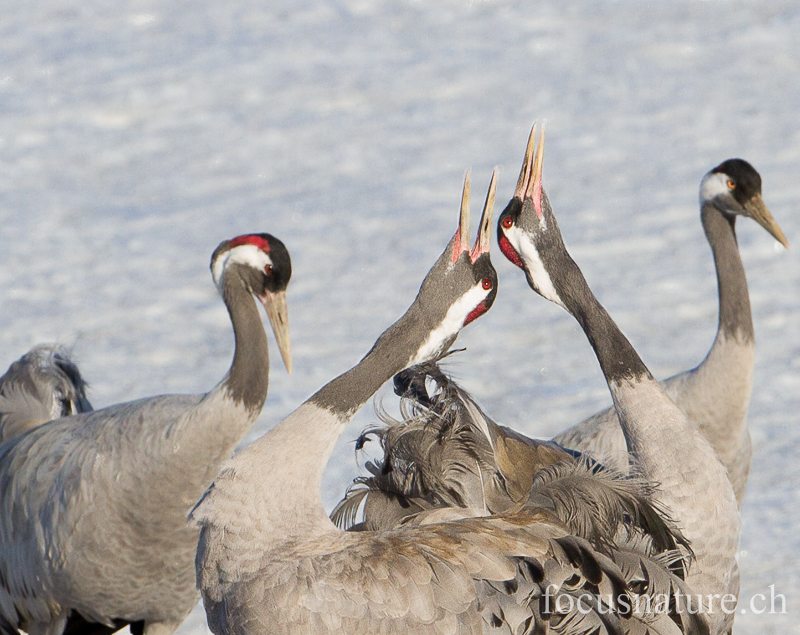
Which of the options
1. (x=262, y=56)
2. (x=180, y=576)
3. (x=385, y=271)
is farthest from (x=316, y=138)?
(x=180, y=576)

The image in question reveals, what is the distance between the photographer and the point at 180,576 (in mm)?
3846

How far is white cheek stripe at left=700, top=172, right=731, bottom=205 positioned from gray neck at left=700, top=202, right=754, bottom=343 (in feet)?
0.12

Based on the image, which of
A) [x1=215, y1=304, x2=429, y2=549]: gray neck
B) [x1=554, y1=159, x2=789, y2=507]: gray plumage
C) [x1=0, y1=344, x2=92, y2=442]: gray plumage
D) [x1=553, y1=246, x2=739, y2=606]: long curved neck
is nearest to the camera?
→ [x1=215, y1=304, x2=429, y2=549]: gray neck

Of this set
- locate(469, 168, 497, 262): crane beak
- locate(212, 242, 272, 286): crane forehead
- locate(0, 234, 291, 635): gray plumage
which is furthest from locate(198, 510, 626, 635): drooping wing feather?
locate(212, 242, 272, 286): crane forehead

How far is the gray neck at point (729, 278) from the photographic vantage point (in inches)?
174

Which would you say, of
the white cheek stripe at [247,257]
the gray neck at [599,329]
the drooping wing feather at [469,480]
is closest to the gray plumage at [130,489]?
the white cheek stripe at [247,257]

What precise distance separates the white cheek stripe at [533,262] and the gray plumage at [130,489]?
104 centimetres

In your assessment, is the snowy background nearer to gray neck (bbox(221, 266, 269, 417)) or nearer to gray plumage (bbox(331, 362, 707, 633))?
gray neck (bbox(221, 266, 269, 417))

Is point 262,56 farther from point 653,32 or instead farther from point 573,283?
point 573,283

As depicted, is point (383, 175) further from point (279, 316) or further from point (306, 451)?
point (306, 451)

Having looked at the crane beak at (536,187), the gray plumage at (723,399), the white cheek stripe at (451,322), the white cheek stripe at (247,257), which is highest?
the crane beak at (536,187)

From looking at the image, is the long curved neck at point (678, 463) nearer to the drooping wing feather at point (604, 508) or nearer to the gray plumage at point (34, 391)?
the drooping wing feather at point (604, 508)

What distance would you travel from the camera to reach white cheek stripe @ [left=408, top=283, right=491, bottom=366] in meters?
3.08

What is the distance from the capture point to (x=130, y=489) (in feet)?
12.1
